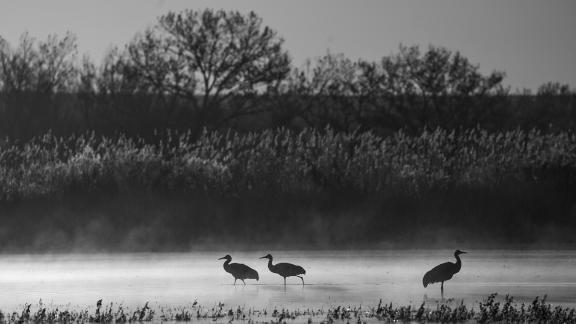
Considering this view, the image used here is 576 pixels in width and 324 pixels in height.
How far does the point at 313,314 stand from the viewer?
44.3 ft

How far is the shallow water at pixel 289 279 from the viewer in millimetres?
15312

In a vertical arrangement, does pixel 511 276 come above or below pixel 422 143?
below

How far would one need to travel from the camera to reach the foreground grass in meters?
12.9

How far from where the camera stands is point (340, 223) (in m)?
24.8

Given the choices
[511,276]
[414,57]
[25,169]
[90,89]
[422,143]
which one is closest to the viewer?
[511,276]

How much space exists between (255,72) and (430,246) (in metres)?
28.0

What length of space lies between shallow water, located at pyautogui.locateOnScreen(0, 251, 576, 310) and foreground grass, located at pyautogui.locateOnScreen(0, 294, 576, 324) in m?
0.82

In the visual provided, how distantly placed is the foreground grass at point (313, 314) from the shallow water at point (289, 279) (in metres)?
0.82

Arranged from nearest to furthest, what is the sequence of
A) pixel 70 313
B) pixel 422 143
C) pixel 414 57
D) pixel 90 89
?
1. pixel 70 313
2. pixel 422 143
3. pixel 90 89
4. pixel 414 57

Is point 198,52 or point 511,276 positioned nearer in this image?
point 511,276

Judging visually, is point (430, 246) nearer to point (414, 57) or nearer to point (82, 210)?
point (82, 210)

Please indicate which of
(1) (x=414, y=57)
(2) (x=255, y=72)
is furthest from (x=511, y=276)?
(1) (x=414, y=57)

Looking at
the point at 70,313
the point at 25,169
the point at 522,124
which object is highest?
the point at 522,124

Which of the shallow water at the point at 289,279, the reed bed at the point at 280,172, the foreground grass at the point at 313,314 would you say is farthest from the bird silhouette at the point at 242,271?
the reed bed at the point at 280,172
